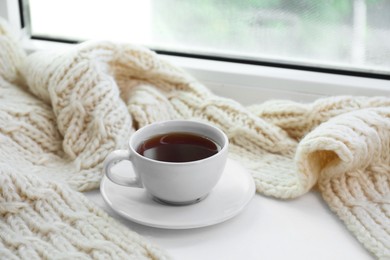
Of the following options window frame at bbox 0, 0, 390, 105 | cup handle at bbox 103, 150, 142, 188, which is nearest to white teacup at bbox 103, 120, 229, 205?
cup handle at bbox 103, 150, 142, 188

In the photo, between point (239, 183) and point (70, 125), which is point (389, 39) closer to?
point (239, 183)

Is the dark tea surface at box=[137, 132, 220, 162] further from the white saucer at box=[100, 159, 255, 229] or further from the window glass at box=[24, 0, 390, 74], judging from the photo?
the window glass at box=[24, 0, 390, 74]

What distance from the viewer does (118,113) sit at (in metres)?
0.78

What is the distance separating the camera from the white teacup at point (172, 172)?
0.64 metres

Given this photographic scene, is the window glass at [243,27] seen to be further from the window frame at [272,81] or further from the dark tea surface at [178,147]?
the dark tea surface at [178,147]

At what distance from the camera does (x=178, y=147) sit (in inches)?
27.5

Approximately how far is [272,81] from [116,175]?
33 cm

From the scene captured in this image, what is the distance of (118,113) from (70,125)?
0.07 metres

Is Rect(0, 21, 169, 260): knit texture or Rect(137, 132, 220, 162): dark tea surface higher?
Rect(137, 132, 220, 162): dark tea surface

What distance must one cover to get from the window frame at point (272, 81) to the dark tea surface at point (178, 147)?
223mm

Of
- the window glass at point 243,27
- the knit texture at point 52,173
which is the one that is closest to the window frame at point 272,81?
the window glass at point 243,27

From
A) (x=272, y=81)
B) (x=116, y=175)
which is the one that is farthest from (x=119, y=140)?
(x=272, y=81)

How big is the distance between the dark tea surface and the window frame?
223 mm

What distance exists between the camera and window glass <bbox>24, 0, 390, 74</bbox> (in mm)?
894
